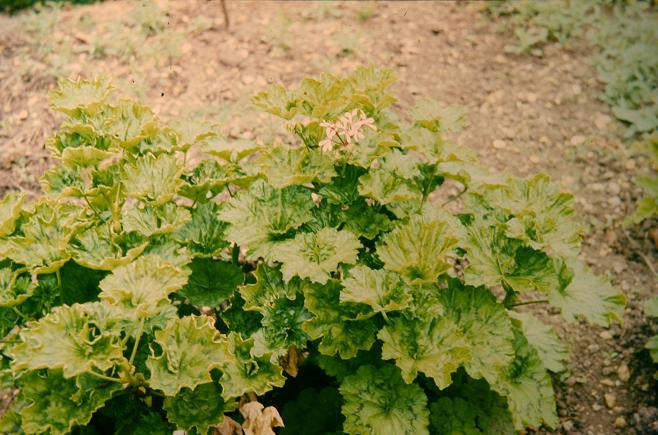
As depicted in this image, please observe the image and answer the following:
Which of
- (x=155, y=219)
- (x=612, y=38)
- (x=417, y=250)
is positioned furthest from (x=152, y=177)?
(x=612, y=38)

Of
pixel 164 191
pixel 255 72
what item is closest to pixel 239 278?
pixel 164 191

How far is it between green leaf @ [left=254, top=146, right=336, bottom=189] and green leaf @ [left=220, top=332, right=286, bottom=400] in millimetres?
637

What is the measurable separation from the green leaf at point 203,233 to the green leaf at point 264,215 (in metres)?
0.10

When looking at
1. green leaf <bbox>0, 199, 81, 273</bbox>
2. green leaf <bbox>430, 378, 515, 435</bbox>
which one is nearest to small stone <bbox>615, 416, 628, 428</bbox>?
green leaf <bbox>430, 378, 515, 435</bbox>

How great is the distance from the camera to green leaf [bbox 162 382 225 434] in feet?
6.91

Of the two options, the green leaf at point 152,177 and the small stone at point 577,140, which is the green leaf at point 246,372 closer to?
the green leaf at point 152,177

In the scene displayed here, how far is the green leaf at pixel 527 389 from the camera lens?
251 centimetres

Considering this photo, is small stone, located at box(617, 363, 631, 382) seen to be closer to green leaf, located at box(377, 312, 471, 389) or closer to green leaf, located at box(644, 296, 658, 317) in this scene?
green leaf, located at box(644, 296, 658, 317)

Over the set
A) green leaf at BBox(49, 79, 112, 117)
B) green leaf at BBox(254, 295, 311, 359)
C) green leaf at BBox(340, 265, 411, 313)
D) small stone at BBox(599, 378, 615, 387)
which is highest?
green leaf at BBox(49, 79, 112, 117)

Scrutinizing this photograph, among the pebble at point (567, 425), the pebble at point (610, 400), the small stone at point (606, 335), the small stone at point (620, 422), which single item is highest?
the small stone at point (606, 335)

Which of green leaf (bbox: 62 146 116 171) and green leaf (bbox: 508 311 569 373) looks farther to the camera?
green leaf (bbox: 508 311 569 373)

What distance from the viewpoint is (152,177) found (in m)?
2.39

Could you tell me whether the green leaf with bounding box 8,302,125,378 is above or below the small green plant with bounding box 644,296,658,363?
above

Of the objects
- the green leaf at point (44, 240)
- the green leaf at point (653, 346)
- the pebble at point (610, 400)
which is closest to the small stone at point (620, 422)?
the pebble at point (610, 400)
